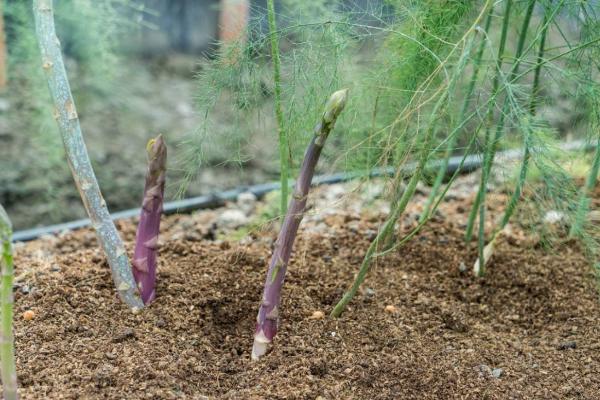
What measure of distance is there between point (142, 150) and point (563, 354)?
266 centimetres

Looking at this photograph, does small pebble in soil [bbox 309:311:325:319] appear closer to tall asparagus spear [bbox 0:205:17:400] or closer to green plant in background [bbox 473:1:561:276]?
green plant in background [bbox 473:1:561:276]

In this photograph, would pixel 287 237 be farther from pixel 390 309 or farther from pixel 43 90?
pixel 43 90

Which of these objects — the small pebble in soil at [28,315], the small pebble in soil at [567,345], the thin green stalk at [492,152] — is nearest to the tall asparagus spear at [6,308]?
the small pebble in soil at [28,315]

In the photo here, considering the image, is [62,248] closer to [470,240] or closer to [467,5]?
[470,240]

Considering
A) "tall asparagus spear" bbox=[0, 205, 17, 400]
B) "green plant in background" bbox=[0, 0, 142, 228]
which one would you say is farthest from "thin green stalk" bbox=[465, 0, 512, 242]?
"green plant in background" bbox=[0, 0, 142, 228]

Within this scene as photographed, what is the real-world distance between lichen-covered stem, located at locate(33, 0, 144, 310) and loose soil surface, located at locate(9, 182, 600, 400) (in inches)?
4.3

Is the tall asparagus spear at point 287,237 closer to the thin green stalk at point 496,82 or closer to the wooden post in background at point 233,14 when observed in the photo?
the thin green stalk at point 496,82

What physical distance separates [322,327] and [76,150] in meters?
0.75

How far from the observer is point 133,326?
199 centimetres

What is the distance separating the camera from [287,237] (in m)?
1.86

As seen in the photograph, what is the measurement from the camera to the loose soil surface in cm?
182

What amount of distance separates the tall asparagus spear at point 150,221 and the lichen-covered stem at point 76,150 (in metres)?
0.04

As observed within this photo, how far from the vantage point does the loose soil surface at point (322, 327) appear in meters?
1.82

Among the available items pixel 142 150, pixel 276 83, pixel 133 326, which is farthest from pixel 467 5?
pixel 142 150
